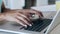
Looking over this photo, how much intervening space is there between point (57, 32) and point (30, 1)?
1000 mm

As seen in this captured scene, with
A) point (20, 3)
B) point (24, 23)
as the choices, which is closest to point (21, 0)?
point (20, 3)

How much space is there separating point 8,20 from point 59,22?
0.33 m

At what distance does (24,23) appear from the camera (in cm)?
66

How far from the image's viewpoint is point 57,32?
1.69 ft

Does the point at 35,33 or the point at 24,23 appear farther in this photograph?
the point at 24,23

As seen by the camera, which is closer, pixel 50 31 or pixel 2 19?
pixel 50 31

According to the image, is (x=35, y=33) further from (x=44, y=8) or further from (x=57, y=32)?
(x=44, y=8)

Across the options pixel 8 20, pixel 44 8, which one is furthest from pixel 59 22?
pixel 44 8

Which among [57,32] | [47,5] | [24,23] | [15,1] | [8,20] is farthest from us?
[47,5]

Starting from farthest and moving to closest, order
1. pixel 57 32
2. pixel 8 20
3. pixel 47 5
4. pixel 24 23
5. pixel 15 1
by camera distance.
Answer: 1. pixel 47 5
2. pixel 15 1
3. pixel 8 20
4. pixel 24 23
5. pixel 57 32

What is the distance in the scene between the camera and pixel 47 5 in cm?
149

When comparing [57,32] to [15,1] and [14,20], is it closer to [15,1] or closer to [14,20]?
[14,20]

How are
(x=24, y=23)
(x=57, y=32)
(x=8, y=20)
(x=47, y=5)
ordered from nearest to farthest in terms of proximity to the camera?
(x=57, y=32)
(x=24, y=23)
(x=8, y=20)
(x=47, y=5)

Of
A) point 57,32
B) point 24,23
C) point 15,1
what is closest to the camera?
point 57,32
